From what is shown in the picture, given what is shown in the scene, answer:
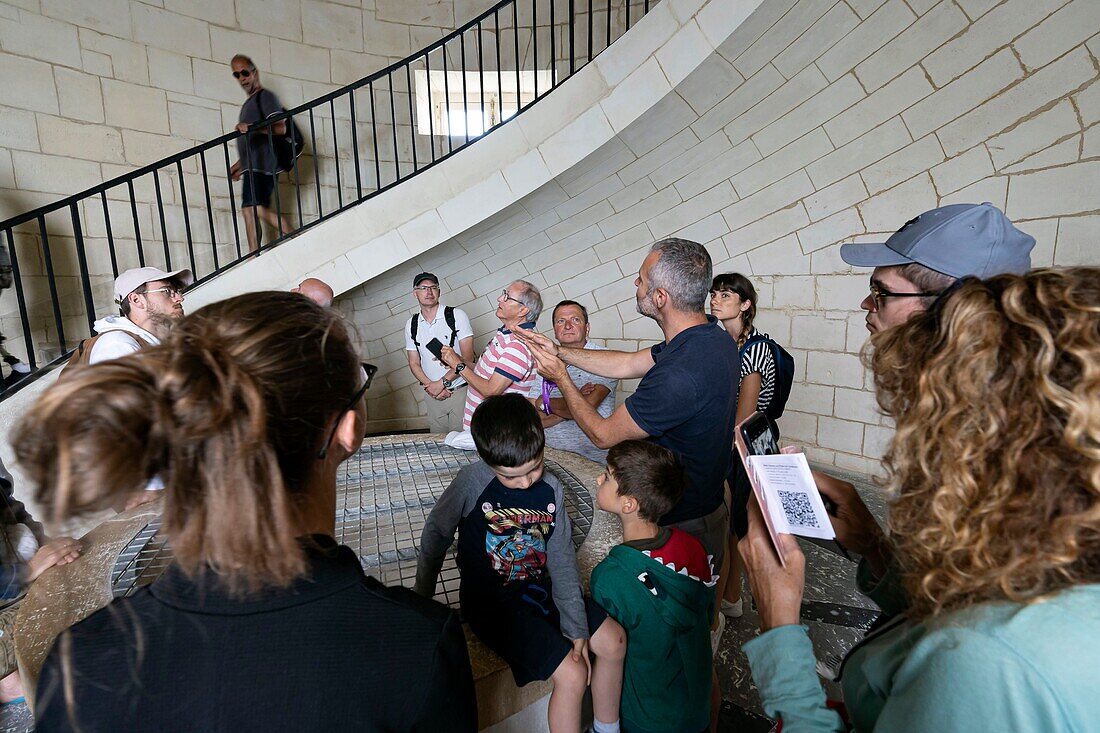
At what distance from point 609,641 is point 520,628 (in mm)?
276

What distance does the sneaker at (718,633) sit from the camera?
2.19 metres

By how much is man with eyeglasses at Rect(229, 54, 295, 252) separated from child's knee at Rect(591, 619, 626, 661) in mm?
4333

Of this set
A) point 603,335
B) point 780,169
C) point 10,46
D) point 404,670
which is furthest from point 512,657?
point 10,46

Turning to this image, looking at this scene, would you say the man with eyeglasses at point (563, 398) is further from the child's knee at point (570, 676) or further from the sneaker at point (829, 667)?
the child's knee at point (570, 676)

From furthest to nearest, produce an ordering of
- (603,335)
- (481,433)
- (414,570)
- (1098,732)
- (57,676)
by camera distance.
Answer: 1. (603,335)
2. (414,570)
3. (481,433)
4. (57,676)
5. (1098,732)

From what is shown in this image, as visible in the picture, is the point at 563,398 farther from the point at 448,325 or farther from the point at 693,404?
the point at 448,325

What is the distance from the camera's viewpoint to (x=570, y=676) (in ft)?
4.44

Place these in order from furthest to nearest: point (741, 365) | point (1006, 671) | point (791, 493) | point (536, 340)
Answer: point (741, 365) → point (536, 340) → point (791, 493) → point (1006, 671)

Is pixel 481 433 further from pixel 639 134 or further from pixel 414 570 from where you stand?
pixel 639 134

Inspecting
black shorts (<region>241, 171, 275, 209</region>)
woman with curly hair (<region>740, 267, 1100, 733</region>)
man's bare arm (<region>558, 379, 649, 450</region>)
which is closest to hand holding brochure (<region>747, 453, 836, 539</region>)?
woman with curly hair (<region>740, 267, 1100, 733</region>)

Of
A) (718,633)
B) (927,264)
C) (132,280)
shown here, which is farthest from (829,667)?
(132,280)

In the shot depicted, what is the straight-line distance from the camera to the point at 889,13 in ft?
10.7

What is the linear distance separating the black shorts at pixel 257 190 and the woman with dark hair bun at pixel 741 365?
14.0ft

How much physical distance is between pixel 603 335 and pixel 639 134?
1.89 meters
